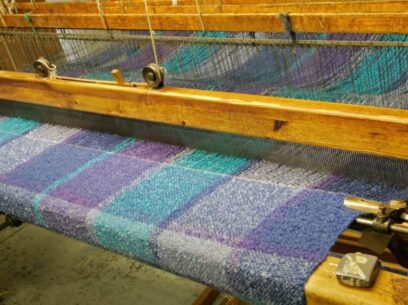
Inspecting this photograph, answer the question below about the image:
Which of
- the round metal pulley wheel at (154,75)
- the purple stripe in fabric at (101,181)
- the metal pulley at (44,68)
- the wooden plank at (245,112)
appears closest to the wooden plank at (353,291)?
the wooden plank at (245,112)

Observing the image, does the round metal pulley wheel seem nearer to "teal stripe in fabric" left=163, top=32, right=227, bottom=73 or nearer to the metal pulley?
the metal pulley

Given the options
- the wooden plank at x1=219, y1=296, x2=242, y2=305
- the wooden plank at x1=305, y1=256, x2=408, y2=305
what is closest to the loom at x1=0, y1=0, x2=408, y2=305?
the wooden plank at x1=305, y1=256, x2=408, y2=305

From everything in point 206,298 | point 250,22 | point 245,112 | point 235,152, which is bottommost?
point 206,298

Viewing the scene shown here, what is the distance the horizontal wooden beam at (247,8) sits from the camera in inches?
61.3

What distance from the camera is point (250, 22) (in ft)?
5.34

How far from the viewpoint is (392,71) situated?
1682 millimetres

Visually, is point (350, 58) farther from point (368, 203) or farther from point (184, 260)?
point (184, 260)

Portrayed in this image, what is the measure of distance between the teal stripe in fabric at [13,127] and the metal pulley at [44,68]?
0.86ft

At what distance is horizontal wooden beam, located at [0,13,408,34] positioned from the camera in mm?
1404

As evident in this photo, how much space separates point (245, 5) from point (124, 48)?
762 millimetres

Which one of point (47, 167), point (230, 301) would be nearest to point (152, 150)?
point (47, 167)

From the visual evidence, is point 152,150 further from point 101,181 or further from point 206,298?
point 206,298

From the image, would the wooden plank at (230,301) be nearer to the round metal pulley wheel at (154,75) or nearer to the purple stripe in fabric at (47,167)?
the purple stripe in fabric at (47,167)

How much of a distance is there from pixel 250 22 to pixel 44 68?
0.73 m
